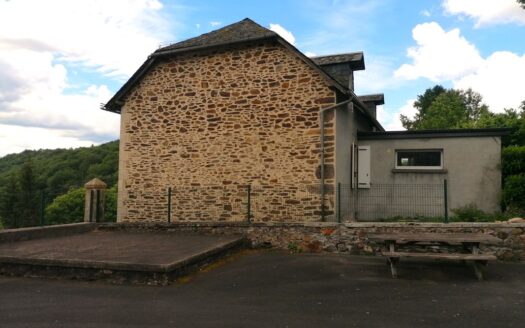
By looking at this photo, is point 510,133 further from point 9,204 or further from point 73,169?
point 73,169

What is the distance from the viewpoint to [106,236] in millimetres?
11078

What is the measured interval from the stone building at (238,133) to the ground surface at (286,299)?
3635 mm

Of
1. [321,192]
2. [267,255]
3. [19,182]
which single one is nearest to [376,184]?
[321,192]

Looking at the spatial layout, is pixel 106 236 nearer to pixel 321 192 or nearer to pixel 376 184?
pixel 321 192

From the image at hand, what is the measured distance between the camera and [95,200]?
1260cm

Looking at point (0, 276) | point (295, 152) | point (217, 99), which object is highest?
point (217, 99)

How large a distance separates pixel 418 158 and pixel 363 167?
5.69 ft

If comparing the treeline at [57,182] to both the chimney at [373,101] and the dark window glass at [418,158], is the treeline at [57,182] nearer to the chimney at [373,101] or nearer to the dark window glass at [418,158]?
the chimney at [373,101]

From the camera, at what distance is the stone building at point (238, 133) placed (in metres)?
11.5

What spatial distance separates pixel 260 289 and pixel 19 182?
58369mm

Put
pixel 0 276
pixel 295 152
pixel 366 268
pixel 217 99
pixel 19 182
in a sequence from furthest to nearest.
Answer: pixel 19 182 → pixel 217 99 → pixel 295 152 → pixel 366 268 → pixel 0 276

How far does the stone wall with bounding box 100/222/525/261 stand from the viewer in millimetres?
9242

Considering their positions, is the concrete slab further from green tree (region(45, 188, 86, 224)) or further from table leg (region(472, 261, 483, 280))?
green tree (region(45, 188, 86, 224))

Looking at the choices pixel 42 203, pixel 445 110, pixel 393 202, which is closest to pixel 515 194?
pixel 393 202
